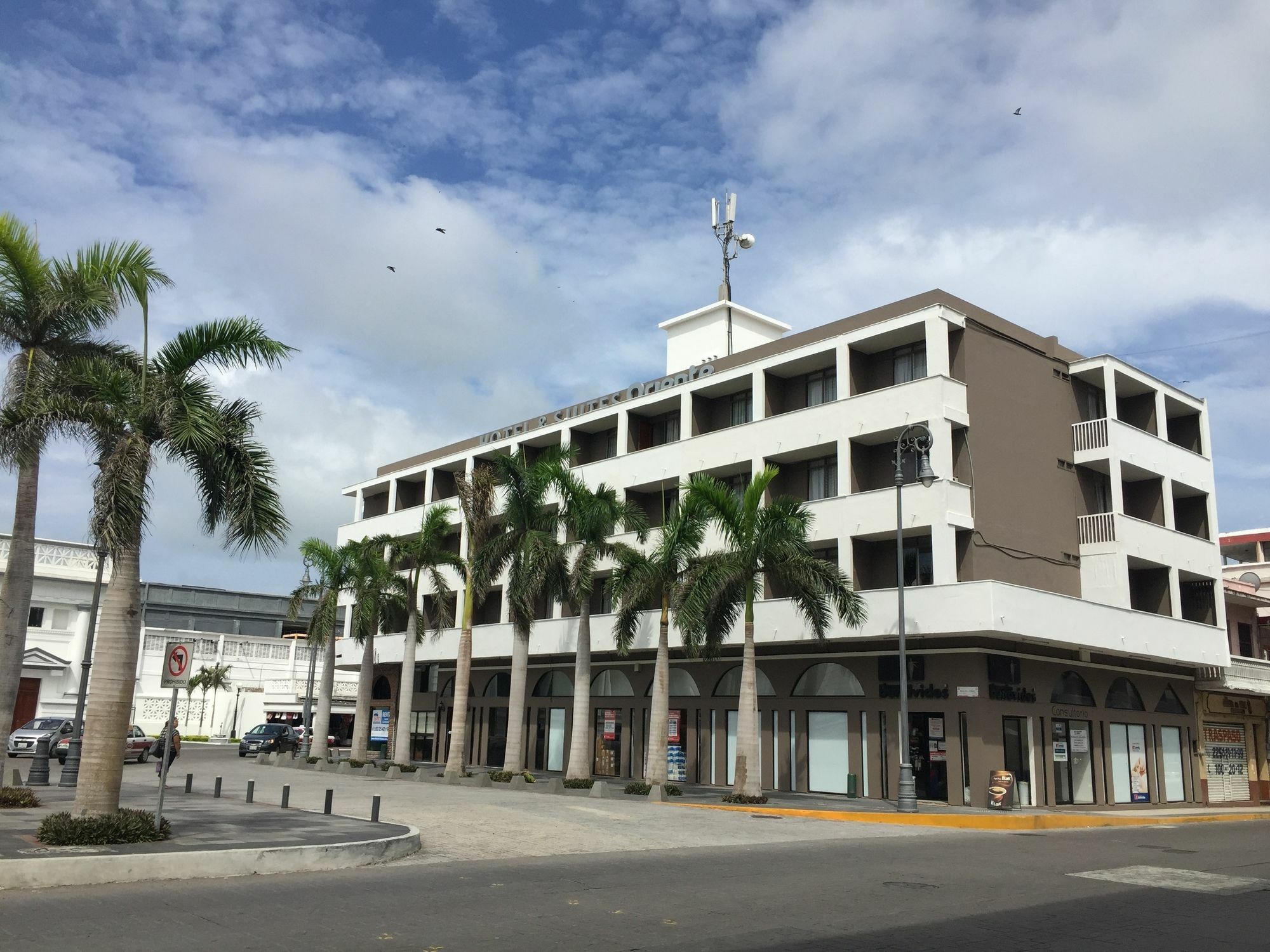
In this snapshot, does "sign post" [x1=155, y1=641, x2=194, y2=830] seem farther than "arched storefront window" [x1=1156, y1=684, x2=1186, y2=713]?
No

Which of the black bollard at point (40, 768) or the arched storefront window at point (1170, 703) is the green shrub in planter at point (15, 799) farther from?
the arched storefront window at point (1170, 703)

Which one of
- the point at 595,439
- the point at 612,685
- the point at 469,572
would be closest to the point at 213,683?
the point at 595,439

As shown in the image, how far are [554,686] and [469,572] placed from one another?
11.1 metres

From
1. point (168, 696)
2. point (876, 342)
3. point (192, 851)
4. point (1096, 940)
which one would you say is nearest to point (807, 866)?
point (1096, 940)

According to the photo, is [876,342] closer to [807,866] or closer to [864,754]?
[864,754]

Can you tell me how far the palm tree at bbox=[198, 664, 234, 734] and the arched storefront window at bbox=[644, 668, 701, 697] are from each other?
140ft

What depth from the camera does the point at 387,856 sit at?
15.9 metres

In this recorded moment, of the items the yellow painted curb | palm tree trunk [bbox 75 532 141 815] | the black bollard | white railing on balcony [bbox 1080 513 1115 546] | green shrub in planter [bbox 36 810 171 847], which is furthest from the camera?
white railing on balcony [bbox 1080 513 1115 546]

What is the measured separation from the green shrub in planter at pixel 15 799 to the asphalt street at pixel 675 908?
8.52 meters

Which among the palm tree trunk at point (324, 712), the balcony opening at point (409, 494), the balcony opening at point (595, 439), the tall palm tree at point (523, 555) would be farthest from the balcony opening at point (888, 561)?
the balcony opening at point (409, 494)

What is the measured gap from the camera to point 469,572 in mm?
35750

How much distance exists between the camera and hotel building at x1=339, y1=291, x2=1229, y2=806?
3106 cm

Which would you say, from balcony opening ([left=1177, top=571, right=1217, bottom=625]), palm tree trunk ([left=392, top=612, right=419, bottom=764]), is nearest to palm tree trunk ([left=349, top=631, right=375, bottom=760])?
palm tree trunk ([left=392, top=612, right=419, bottom=764])

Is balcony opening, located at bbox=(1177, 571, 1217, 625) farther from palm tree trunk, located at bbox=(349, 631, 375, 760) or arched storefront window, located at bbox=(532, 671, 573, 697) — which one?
palm tree trunk, located at bbox=(349, 631, 375, 760)
